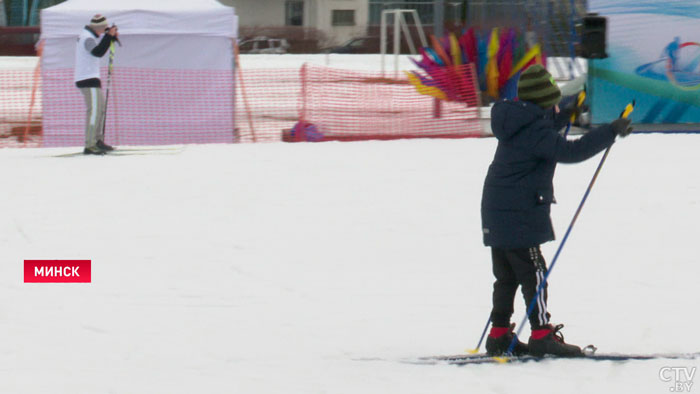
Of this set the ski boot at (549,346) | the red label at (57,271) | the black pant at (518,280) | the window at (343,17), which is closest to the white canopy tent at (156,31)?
the red label at (57,271)

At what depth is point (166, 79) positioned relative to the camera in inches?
568

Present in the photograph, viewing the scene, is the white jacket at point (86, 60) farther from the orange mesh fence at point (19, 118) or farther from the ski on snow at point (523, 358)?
the ski on snow at point (523, 358)

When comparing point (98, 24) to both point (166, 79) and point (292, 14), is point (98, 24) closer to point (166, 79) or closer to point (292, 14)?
point (166, 79)

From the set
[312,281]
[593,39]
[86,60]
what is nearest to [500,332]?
[312,281]

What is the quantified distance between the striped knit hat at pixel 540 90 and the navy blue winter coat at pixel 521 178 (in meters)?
0.03

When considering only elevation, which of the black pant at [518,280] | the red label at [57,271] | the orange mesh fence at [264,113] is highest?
the black pant at [518,280]

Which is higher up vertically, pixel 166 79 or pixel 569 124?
pixel 569 124


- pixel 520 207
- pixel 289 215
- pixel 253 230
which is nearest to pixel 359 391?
A: pixel 520 207

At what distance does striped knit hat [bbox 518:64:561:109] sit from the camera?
4.47 metres

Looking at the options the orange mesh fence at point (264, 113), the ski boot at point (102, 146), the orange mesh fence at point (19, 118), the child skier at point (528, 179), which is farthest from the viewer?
the orange mesh fence at point (264, 113)

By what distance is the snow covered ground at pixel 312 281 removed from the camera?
4.52m

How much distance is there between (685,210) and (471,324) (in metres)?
3.95

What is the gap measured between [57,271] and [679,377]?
381cm

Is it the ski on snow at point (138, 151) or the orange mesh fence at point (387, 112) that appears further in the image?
the orange mesh fence at point (387, 112)
